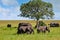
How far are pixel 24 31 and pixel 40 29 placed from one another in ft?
13.7

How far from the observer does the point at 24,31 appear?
98.7ft

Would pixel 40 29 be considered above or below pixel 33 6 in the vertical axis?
below

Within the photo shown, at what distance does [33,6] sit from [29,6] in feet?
6.37

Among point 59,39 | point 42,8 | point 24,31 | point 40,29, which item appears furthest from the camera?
point 42,8

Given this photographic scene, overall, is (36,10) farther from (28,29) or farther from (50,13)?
(28,29)

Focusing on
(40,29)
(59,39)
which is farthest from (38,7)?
(59,39)

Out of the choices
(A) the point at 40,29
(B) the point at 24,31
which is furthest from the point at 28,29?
(A) the point at 40,29

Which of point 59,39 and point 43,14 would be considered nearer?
point 59,39

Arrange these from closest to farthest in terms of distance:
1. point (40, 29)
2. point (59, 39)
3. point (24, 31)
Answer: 1. point (59, 39)
2. point (24, 31)
3. point (40, 29)

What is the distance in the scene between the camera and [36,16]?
85.6 m

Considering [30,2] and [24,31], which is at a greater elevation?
[30,2]

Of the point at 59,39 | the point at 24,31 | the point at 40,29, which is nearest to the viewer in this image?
the point at 59,39

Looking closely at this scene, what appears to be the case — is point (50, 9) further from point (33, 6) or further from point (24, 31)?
point (24, 31)

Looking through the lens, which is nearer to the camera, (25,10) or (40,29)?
(40,29)
